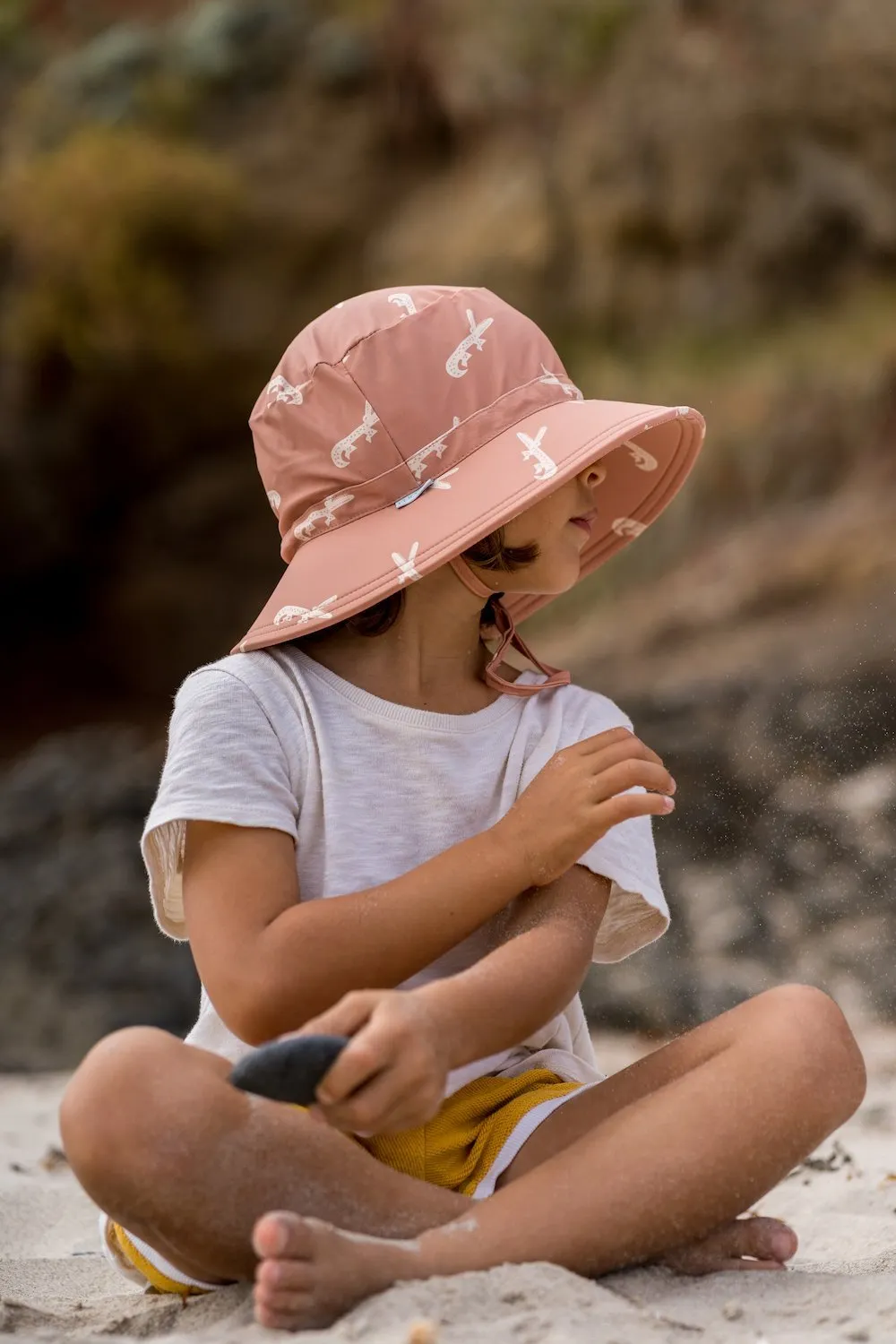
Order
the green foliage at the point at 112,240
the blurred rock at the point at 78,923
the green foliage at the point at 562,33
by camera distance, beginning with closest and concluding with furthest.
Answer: the blurred rock at the point at 78,923 → the green foliage at the point at 562,33 → the green foliage at the point at 112,240

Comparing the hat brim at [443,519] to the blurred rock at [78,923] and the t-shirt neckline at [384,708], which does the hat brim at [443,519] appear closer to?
the t-shirt neckline at [384,708]

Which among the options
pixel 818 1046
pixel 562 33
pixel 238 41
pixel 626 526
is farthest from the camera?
pixel 238 41

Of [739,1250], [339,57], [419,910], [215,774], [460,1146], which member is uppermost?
[339,57]

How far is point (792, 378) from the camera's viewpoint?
15.2 ft

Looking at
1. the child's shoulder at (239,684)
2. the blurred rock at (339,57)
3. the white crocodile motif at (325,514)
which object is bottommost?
the child's shoulder at (239,684)

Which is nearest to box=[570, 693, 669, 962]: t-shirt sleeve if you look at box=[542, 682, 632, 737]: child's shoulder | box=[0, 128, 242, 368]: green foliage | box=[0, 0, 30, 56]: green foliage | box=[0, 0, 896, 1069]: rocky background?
box=[542, 682, 632, 737]: child's shoulder

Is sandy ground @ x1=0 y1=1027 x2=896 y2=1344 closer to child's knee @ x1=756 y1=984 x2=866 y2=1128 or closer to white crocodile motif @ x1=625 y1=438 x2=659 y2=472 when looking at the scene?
child's knee @ x1=756 y1=984 x2=866 y2=1128

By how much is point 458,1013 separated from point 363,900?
136 millimetres

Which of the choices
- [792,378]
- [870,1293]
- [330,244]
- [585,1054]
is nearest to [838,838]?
[792,378]

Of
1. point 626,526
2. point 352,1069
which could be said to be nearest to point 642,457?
point 626,526

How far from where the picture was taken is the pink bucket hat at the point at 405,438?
1.32m

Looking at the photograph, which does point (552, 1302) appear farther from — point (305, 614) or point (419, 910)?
point (305, 614)

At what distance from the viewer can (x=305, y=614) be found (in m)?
1.34

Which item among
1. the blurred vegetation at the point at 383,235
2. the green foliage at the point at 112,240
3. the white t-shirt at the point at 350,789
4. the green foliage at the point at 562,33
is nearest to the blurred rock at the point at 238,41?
the blurred vegetation at the point at 383,235
